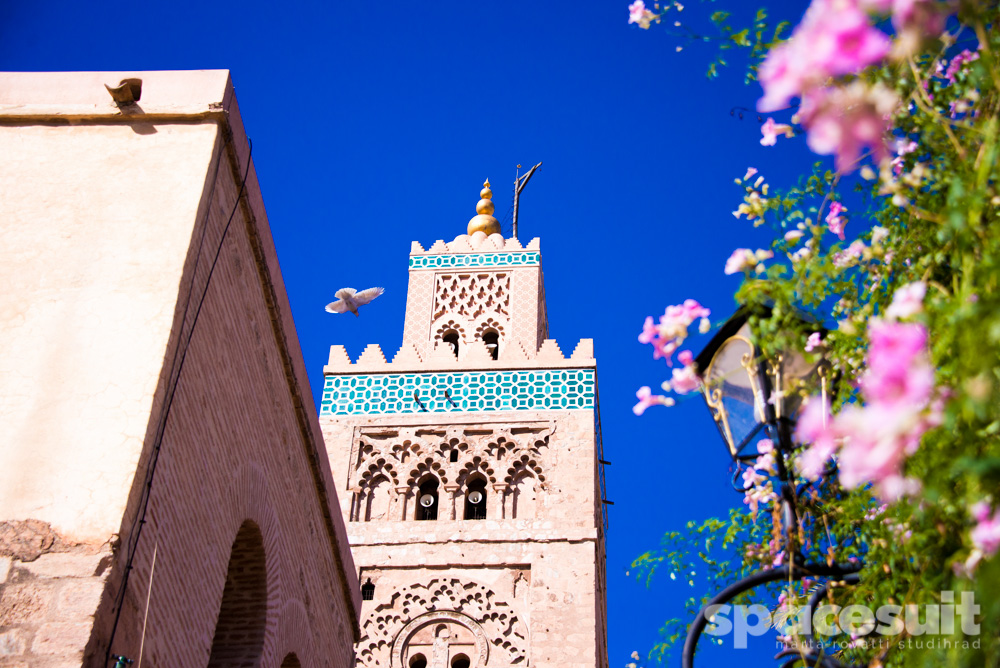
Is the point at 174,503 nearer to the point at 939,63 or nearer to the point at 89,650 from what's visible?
the point at 89,650

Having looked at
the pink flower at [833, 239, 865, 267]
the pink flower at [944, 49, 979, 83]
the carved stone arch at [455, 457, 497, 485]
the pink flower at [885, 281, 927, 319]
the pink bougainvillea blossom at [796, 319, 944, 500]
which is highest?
the carved stone arch at [455, 457, 497, 485]

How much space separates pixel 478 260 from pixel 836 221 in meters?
13.2

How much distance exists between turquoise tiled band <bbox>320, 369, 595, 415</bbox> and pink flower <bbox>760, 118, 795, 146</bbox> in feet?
37.9

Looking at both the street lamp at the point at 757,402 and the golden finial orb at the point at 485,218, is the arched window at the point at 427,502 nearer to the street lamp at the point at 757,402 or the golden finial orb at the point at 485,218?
the golden finial orb at the point at 485,218

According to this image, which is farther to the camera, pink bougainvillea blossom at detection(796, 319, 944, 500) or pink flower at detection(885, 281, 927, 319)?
pink flower at detection(885, 281, 927, 319)

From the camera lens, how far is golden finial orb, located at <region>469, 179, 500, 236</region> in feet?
57.8

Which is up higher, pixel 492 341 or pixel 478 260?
pixel 478 260

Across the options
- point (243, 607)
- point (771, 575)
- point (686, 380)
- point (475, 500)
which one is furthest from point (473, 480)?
point (771, 575)

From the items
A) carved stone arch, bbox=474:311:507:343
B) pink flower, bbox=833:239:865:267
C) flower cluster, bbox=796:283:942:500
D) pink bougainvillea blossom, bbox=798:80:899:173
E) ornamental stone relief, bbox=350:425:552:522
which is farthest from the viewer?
carved stone arch, bbox=474:311:507:343

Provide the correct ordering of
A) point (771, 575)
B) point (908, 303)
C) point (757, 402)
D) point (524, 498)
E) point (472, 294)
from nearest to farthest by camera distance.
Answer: point (908, 303) < point (771, 575) < point (757, 402) < point (524, 498) < point (472, 294)

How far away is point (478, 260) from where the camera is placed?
16.5m

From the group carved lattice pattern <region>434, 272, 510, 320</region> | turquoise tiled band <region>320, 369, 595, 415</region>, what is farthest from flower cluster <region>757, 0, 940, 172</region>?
carved lattice pattern <region>434, 272, 510, 320</region>

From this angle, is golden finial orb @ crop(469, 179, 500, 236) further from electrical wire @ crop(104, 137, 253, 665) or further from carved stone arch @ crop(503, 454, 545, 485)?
electrical wire @ crop(104, 137, 253, 665)

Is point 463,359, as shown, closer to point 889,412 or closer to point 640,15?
point 640,15
